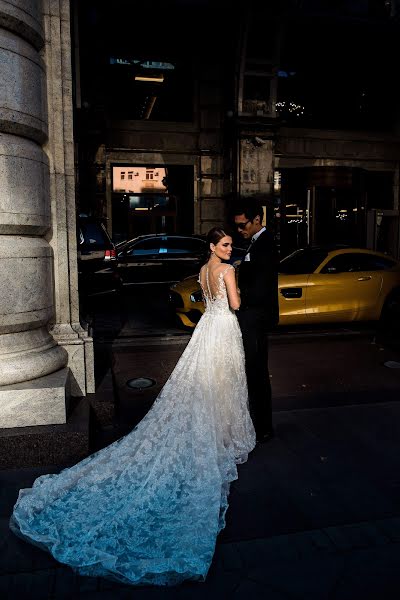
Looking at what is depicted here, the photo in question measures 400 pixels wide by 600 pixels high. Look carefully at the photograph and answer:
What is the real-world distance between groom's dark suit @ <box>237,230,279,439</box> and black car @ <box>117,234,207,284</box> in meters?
9.53

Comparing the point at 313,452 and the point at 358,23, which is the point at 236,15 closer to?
the point at 358,23

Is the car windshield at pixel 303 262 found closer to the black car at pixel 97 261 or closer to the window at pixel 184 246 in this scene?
the black car at pixel 97 261

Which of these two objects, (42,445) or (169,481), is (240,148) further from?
(169,481)

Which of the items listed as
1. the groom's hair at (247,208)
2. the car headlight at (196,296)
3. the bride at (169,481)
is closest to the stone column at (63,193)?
the bride at (169,481)

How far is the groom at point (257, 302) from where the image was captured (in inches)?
165

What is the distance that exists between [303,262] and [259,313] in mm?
A: 5239

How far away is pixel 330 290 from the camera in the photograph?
28.8ft

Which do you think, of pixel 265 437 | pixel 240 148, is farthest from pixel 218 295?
pixel 240 148

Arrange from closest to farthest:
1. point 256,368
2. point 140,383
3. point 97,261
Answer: point 256,368 < point 140,383 < point 97,261

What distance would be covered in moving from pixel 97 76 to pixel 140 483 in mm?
16570

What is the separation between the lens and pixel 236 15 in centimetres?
1582

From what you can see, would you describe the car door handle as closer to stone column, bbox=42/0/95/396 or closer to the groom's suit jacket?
the groom's suit jacket

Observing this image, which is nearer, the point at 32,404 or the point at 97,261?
the point at 32,404

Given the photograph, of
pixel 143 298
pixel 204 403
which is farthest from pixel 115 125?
pixel 204 403
